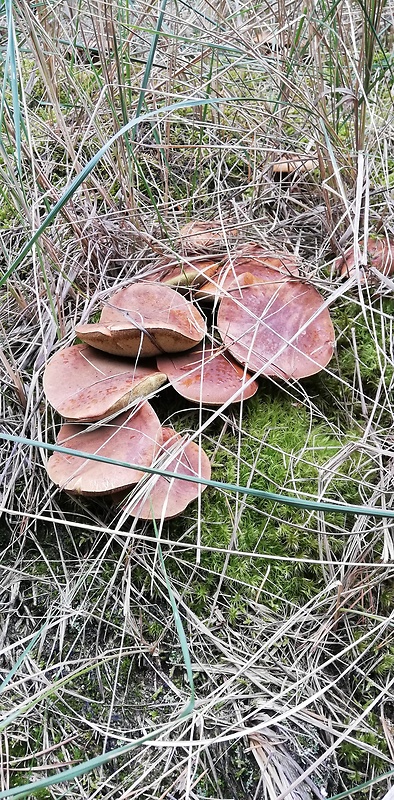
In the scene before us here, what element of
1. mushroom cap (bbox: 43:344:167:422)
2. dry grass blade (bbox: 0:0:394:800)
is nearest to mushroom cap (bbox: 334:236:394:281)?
dry grass blade (bbox: 0:0:394:800)

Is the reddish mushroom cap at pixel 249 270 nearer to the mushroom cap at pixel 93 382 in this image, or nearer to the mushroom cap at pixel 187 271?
the mushroom cap at pixel 187 271

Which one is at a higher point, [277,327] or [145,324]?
[145,324]

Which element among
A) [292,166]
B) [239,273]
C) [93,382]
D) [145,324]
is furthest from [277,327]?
[292,166]

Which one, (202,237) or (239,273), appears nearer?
(239,273)

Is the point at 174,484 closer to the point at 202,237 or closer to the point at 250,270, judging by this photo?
the point at 250,270

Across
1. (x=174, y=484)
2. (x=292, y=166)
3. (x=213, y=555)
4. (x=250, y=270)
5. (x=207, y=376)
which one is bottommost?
(x=213, y=555)

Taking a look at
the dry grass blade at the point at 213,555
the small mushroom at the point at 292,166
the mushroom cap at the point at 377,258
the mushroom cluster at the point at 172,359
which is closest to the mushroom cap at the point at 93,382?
the mushroom cluster at the point at 172,359

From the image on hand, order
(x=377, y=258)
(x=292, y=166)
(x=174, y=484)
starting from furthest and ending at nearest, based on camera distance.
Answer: (x=292, y=166) < (x=377, y=258) < (x=174, y=484)

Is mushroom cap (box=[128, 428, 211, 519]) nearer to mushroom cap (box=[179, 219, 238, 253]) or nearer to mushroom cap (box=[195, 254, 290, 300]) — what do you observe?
mushroom cap (box=[195, 254, 290, 300])
